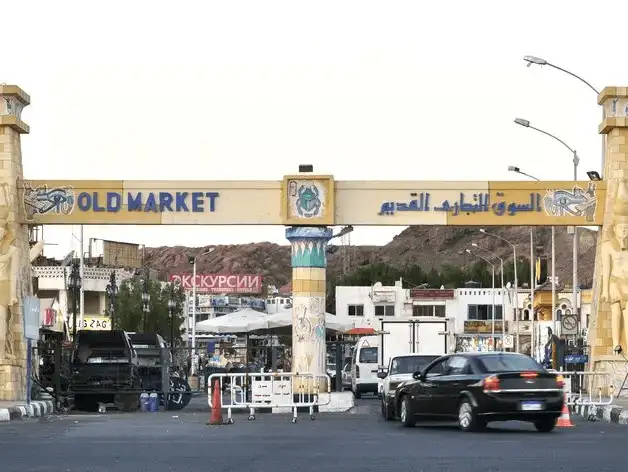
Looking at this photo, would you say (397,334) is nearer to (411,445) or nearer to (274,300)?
(411,445)

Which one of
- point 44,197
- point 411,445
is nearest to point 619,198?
point 44,197

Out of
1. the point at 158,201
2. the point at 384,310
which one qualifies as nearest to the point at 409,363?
the point at 158,201

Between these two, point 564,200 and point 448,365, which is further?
point 564,200

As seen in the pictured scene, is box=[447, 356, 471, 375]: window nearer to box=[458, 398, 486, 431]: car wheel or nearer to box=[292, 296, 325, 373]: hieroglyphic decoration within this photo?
box=[458, 398, 486, 431]: car wheel

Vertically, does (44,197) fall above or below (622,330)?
above

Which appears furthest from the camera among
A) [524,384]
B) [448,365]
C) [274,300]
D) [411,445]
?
[274,300]

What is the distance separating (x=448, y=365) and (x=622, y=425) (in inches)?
148

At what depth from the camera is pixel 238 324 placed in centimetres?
4600

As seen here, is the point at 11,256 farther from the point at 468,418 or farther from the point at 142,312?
Result: the point at 142,312

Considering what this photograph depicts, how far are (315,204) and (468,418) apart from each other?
49.8ft

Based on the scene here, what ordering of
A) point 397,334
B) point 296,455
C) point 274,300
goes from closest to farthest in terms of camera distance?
point 296,455, point 397,334, point 274,300

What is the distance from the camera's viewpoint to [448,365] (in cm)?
2830

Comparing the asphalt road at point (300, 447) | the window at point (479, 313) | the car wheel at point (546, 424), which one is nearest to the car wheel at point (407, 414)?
the asphalt road at point (300, 447)

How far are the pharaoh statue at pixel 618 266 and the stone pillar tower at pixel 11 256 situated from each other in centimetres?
1543
